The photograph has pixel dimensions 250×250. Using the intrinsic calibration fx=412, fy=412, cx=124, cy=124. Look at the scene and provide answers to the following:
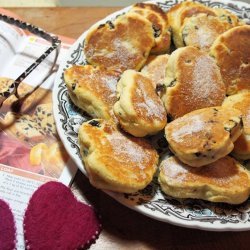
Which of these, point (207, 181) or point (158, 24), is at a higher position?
point (158, 24)

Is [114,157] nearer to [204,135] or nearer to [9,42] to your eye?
[204,135]

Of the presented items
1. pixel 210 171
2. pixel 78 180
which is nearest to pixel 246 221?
pixel 210 171

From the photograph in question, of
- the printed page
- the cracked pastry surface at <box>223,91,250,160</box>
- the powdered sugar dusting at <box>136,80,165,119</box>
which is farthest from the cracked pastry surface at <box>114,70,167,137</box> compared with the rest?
the printed page

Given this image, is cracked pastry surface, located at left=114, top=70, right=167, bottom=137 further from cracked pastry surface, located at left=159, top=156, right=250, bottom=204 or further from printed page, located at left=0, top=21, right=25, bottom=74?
printed page, located at left=0, top=21, right=25, bottom=74

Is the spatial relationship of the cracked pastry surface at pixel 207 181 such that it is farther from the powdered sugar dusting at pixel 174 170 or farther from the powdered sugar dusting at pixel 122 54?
the powdered sugar dusting at pixel 122 54

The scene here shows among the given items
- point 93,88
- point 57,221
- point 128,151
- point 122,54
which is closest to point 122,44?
point 122,54
